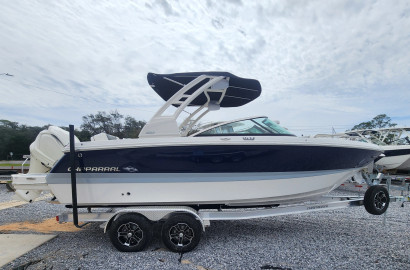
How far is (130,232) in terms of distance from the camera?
10.9ft

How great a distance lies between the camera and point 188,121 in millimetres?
4656

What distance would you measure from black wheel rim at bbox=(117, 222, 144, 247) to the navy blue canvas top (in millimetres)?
2303

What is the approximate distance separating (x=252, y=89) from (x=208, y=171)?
1893 millimetres

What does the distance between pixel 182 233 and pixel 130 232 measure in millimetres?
707

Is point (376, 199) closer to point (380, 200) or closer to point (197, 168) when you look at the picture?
point (380, 200)

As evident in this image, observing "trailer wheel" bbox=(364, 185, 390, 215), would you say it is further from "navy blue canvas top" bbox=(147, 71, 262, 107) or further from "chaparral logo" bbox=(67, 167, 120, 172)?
"chaparral logo" bbox=(67, 167, 120, 172)

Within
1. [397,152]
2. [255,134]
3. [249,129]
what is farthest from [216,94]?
[397,152]

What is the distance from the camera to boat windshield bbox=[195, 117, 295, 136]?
370 cm

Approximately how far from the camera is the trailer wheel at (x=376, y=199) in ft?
12.8

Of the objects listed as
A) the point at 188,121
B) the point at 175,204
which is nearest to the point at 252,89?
the point at 188,121

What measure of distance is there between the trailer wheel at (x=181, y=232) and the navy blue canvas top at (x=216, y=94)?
2175mm

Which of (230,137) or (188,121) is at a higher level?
(188,121)

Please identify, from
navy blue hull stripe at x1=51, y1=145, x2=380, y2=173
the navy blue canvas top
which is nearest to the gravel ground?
navy blue hull stripe at x1=51, y1=145, x2=380, y2=173

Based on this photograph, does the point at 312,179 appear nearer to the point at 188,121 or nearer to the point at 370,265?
the point at 370,265
